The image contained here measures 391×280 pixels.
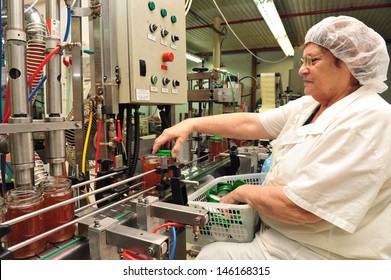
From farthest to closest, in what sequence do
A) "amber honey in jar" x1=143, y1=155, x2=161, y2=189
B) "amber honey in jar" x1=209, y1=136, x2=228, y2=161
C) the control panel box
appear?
"amber honey in jar" x1=209, y1=136, x2=228, y2=161
the control panel box
"amber honey in jar" x1=143, y1=155, x2=161, y2=189

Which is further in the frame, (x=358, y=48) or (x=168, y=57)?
(x=168, y=57)

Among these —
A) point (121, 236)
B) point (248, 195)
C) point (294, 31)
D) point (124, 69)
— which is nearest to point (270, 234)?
point (248, 195)

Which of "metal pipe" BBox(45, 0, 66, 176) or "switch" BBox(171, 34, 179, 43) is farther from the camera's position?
"switch" BBox(171, 34, 179, 43)

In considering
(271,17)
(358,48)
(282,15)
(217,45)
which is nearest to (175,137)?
(358,48)

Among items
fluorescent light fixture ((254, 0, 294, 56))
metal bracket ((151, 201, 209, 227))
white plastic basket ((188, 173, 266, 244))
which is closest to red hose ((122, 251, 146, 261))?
metal bracket ((151, 201, 209, 227))

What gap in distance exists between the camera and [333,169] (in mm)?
893

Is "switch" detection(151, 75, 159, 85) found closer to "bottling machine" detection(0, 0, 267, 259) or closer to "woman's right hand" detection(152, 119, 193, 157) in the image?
"bottling machine" detection(0, 0, 267, 259)

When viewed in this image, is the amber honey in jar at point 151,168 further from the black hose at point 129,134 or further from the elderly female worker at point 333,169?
the black hose at point 129,134

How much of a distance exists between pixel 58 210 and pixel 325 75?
113cm

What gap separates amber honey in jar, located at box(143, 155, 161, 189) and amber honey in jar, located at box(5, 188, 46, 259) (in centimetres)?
50

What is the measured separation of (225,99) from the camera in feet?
8.06

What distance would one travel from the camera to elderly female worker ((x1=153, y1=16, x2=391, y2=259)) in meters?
0.89

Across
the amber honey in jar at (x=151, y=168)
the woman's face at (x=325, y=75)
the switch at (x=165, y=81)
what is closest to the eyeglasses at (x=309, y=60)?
the woman's face at (x=325, y=75)

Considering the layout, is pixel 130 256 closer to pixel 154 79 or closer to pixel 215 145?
pixel 154 79
